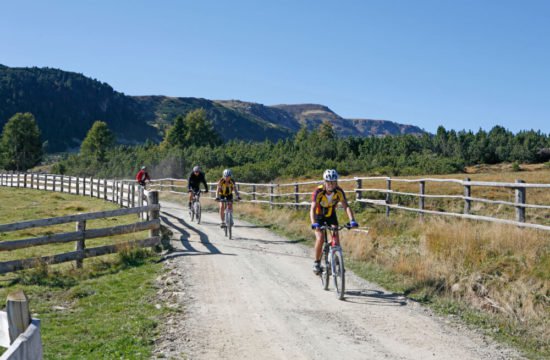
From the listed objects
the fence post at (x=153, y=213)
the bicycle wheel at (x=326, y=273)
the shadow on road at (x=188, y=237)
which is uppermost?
the fence post at (x=153, y=213)

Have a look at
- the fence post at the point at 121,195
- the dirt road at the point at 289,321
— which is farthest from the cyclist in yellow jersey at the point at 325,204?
the fence post at the point at 121,195

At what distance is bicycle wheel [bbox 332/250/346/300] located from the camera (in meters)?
7.91

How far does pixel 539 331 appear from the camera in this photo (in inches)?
247

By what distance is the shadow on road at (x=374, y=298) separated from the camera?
786cm

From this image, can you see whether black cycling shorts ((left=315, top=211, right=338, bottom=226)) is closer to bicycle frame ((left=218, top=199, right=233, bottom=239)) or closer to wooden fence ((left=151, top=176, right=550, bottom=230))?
wooden fence ((left=151, top=176, right=550, bottom=230))

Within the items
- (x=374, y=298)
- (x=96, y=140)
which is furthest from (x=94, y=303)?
(x=96, y=140)

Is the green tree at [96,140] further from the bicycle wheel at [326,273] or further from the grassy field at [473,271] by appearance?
the bicycle wheel at [326,273]

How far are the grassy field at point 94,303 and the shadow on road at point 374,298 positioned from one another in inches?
118

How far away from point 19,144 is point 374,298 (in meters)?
85.3

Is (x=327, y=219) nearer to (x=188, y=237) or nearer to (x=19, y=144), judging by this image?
(x=188, y=237)

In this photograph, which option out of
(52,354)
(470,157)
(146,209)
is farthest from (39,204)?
(470,157)

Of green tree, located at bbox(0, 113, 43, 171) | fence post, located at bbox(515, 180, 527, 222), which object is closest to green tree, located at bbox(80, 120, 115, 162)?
green tree, located at bbox(0, 113, 43, 171)

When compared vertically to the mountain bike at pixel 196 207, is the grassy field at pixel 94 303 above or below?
below

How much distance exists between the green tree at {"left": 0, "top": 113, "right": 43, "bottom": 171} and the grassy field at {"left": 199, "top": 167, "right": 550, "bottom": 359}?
267 feet
